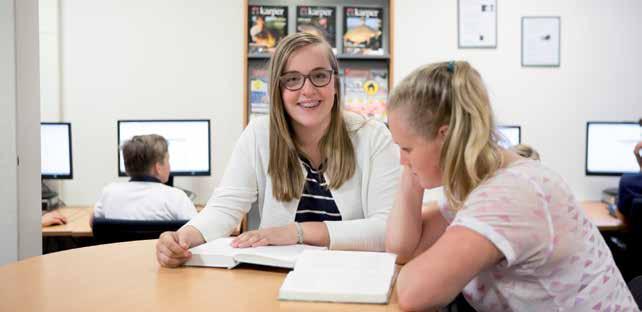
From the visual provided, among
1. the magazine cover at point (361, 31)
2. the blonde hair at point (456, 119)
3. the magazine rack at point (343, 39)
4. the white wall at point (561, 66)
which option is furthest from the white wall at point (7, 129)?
the white wall at point (561, 66)

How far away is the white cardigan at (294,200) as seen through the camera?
1692 mm

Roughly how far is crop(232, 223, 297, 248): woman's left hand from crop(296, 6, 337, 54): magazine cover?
82.2 inches

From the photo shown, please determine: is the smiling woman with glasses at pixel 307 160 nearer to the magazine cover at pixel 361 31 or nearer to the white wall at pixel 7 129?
the white wall at pixel 7 129

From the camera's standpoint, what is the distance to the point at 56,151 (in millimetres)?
3328

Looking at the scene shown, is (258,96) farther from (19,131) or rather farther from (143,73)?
(19,131)

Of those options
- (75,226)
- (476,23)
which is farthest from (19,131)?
(476,23)

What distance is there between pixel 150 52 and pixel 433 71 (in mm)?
2660

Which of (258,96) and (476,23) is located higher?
(476,23)

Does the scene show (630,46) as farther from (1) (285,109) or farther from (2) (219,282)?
(2) (219,282)

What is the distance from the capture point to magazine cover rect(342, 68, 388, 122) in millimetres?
3490

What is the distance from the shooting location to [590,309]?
114 cm

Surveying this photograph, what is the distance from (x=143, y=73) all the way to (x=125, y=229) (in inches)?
57.3

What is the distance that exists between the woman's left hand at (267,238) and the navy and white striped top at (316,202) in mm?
237

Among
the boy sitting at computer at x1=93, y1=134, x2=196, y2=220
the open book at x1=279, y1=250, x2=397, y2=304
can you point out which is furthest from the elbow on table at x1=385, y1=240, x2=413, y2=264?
the boy sitting at computer at x1=93, y1=134, x2=196, y2=220
